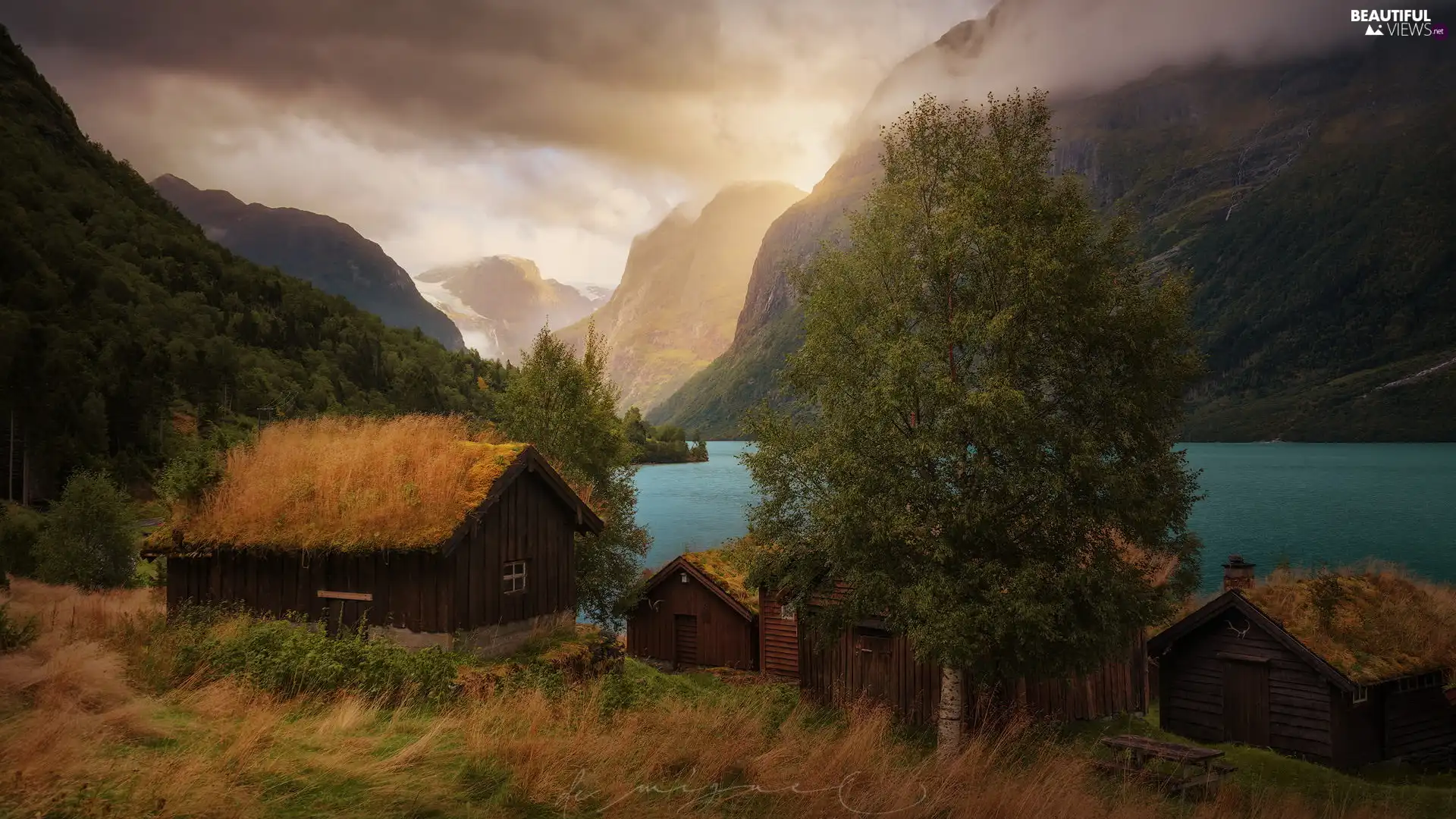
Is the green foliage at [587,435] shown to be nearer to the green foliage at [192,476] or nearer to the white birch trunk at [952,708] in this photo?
the green foliage at [192,476]

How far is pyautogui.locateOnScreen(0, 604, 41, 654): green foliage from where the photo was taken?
13312 millimetres

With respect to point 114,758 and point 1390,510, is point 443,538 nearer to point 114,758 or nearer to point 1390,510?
point 114,758

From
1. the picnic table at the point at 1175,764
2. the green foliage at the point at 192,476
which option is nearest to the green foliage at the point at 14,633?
the green foliage at the point at 192,476

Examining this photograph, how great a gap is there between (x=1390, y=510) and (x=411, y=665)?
420 feet

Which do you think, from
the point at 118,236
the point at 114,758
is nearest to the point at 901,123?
the point at 114,758

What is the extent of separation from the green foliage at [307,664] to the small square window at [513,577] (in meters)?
5.11

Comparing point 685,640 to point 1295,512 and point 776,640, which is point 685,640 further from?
point 1295,512

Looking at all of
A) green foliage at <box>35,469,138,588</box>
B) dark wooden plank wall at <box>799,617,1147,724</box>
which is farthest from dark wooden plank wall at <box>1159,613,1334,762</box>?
green foliage at <box>35,469,138,588</box>

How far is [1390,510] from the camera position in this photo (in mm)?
108688

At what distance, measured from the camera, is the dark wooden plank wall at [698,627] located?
39.2m

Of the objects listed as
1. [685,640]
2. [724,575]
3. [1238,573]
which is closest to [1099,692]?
[1238,573]

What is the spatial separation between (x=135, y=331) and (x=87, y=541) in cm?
8248

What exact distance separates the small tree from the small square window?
7.43m

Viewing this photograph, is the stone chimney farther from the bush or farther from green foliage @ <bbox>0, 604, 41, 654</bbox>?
the bush
